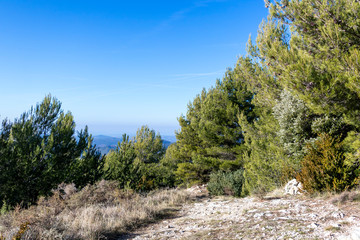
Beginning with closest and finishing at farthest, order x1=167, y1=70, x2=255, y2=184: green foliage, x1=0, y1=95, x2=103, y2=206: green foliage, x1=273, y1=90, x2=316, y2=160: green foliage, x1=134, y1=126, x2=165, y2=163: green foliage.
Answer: x1=273, y1=90, x2=316, y2=160: green foliage < x1=0, y1=95, x2=103, y2=206: green foliage < x1=167, y1=70, x2=255, y2=184: green foliage < x1=134, y1=126, x2=165, y2=163: green foliage

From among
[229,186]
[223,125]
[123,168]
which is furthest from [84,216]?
[223,125]

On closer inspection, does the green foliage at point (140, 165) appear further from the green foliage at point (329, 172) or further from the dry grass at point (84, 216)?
the green foliage at point (329, 172)

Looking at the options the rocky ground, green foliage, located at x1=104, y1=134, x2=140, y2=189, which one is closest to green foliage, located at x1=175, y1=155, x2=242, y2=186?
green foliage, located at x1=104, y1=134, x2=140, y2=189

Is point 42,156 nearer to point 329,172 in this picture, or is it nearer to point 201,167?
point 201,167

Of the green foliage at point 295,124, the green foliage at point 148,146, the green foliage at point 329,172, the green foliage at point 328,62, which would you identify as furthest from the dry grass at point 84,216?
the green foliage at point 148,146

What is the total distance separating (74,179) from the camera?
15.6 metres

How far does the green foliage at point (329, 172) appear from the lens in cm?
671

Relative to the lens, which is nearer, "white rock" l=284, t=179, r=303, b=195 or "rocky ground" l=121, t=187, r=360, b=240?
"rocky ground" l=121, t=187, r=360, b=240

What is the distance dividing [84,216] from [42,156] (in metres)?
10.1

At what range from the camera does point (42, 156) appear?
14.2 m

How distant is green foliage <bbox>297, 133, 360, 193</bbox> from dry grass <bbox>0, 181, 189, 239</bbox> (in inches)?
203

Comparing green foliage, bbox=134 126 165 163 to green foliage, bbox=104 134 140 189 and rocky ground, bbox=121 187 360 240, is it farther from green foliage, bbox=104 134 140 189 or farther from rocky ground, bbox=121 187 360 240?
rocky ground, bbox=121 187 360 240

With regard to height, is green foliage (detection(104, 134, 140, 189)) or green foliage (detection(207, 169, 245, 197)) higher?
green foliage (detection(104, 134, 140, 189))

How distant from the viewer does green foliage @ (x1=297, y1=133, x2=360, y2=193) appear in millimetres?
6707
